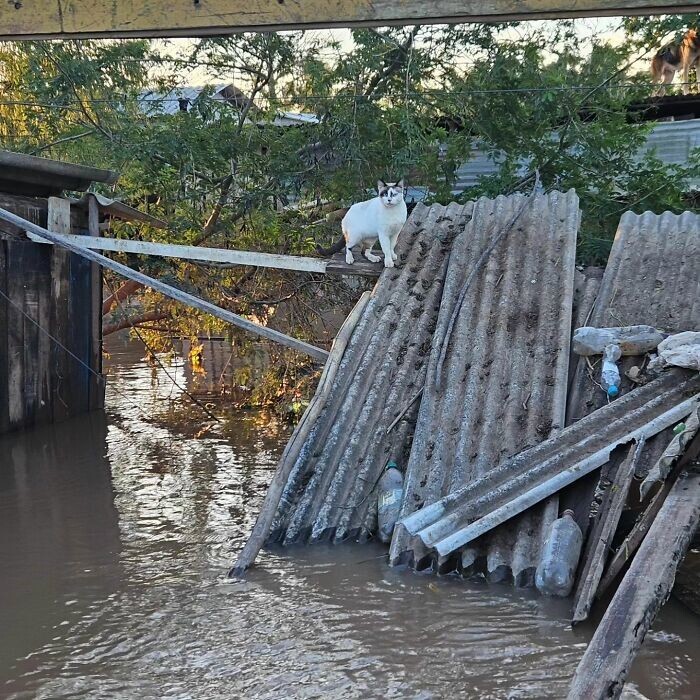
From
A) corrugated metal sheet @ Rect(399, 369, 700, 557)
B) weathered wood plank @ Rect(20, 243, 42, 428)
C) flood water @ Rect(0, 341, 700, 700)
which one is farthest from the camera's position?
weathered wood plank @ Rect(20, 243, 42, 428)

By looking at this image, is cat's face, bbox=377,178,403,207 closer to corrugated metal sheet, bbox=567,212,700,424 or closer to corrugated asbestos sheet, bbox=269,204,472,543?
corrugated asbestos sheet, bbox=269,204,472,543

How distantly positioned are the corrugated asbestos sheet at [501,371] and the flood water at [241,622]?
0.39 m

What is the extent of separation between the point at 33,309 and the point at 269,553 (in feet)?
15.5

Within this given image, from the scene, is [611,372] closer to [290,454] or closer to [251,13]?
[290,454]

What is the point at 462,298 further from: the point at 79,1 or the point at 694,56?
the point at 694,56

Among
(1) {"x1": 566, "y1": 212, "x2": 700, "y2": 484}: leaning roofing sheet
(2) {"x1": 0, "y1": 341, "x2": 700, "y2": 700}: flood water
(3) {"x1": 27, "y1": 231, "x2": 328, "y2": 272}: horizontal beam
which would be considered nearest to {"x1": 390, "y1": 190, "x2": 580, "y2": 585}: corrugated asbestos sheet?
(1) {"x1": 566, "y1": 212, "x2": 700, "y2": 484}: leaning roofing sheet

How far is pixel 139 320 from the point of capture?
37.9 feet

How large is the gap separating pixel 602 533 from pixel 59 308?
6799 mm

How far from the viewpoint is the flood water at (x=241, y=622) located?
4121 millimetres

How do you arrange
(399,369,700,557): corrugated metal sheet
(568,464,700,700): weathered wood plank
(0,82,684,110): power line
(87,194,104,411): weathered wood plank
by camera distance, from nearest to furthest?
(568,464,700,700): weathered wood plank → (399,369,700,557): corrugated metal sheet → (87,194,104,411): weathered wood plank → (0,82,684,110): power line

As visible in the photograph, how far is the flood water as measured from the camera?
162 inches

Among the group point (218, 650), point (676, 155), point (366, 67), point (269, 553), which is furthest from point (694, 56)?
point (218, 650)

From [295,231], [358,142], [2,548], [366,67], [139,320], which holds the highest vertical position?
[366,67]

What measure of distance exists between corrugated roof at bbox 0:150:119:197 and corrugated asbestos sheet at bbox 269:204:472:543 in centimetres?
362
